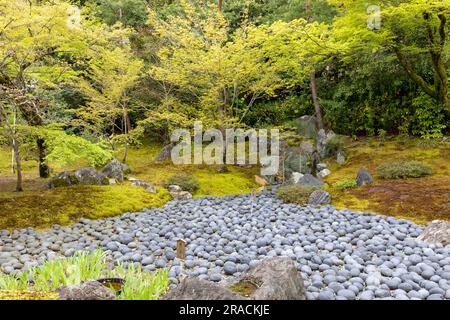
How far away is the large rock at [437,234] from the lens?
17.5ft

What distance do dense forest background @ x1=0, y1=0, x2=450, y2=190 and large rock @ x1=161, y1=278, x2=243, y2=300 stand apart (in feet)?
18.0

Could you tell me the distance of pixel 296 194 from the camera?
873 centimetres

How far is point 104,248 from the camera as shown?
568 cm

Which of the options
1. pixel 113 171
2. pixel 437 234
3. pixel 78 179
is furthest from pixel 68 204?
pixel 437 234

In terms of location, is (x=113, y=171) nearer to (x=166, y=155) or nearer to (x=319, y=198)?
(x=166, y=155)

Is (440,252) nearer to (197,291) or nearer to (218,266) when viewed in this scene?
(218,266)

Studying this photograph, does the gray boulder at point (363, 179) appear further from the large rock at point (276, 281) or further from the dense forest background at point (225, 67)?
the large rock at point (276, 281)

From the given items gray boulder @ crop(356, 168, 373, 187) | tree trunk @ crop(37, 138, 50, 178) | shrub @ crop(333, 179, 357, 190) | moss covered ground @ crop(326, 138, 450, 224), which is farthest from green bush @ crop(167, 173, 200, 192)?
gray boulder @ crop(356, 168, 373, 187)

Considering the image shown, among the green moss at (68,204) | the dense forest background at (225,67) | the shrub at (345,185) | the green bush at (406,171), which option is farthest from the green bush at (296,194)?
the dense forest background at (225,67)

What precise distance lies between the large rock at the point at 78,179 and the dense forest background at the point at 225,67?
0.79 metres
